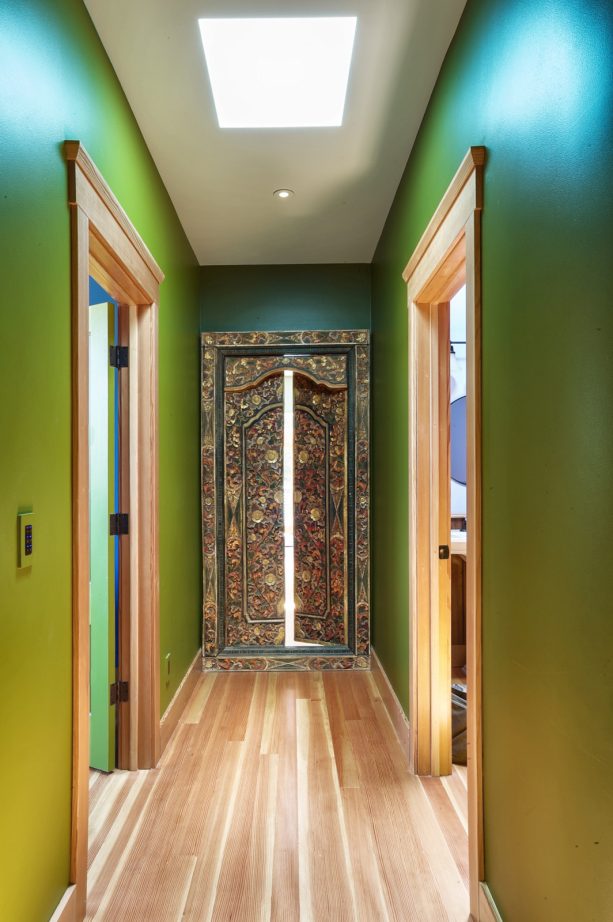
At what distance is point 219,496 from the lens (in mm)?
3645

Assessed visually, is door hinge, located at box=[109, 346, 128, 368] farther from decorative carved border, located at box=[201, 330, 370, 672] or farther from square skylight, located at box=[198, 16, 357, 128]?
decorative carved border, located at box=[201, 330, 370, 672]

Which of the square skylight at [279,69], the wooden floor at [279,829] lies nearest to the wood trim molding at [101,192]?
the square skylight at [279,69]

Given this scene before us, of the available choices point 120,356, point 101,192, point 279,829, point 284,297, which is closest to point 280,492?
point 284,297

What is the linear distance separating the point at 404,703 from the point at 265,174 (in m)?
2.56

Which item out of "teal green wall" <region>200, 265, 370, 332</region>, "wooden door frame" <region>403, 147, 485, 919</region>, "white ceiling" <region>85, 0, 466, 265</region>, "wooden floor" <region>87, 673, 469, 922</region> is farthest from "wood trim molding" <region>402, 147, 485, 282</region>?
"wooden floor" <region>87, 673, 469, 922</region>

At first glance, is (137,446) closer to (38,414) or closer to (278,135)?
→ (38,414)

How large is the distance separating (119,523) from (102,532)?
0.25 ft

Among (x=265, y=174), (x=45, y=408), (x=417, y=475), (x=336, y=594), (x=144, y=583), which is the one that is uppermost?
(x=265, y=174)

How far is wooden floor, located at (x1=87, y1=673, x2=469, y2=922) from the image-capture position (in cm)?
162

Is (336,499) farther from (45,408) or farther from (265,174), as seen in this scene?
(45,408)

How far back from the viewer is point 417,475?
2367mm

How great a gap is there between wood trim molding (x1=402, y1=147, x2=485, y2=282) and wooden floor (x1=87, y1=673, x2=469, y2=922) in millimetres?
2000

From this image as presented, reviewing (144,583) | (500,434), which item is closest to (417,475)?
(500,434)

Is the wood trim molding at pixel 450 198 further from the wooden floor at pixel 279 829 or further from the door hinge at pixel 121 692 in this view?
the door hinge at pixel 121 692
